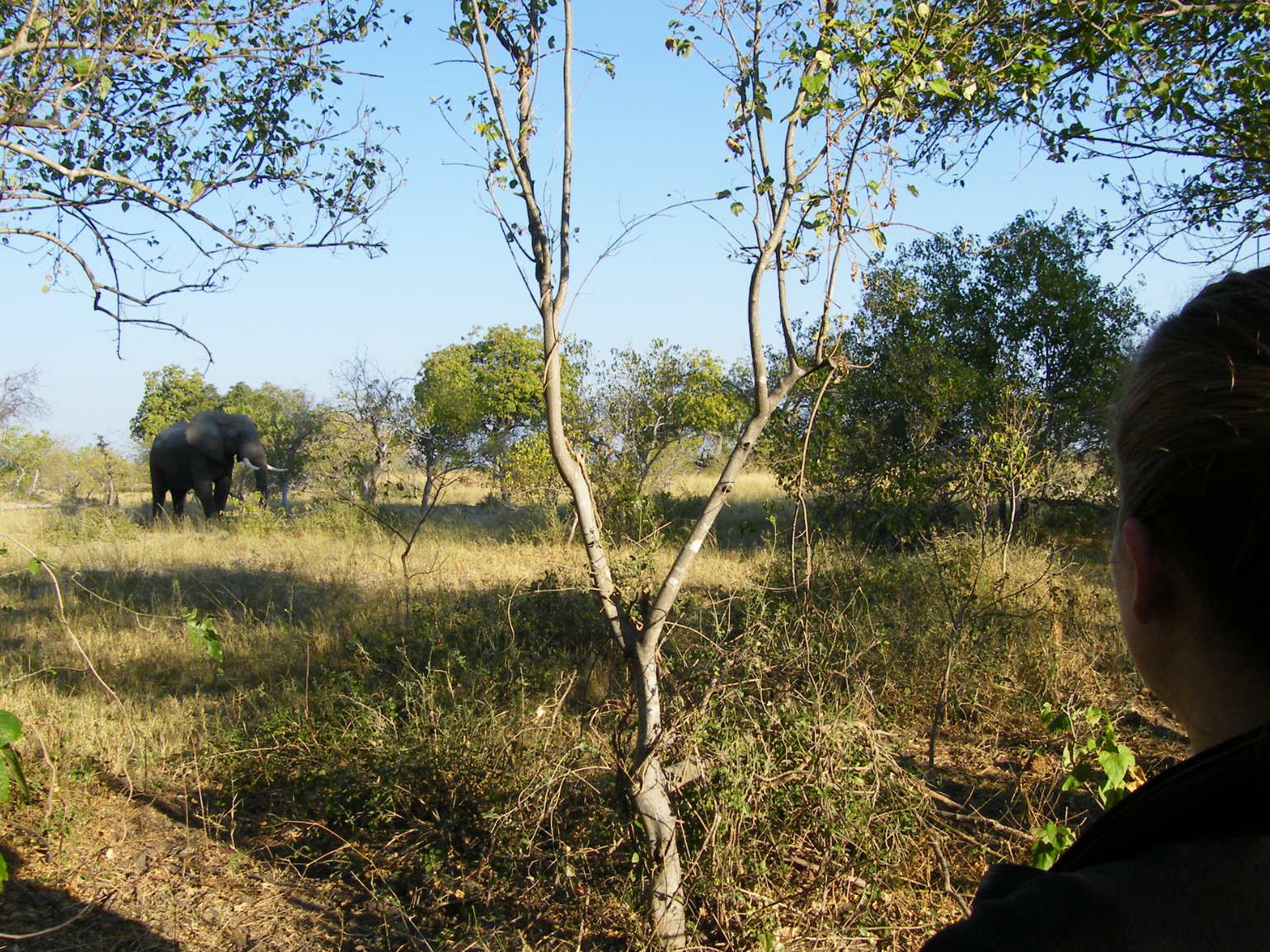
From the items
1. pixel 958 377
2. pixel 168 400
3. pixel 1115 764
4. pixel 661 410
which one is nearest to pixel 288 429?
pixel 168 400

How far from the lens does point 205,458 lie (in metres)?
18.7

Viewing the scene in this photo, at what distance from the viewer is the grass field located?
3260 millimetres

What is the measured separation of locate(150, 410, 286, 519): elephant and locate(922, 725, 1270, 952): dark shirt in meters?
19.5

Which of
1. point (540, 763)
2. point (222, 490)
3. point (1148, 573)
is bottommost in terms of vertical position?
point (540, 763)

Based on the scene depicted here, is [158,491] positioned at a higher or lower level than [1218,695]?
lower

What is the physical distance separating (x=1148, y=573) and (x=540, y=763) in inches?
126

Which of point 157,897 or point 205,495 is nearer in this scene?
point 157,897

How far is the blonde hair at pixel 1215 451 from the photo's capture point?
2.39 feet

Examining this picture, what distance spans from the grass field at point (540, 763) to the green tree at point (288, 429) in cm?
1603

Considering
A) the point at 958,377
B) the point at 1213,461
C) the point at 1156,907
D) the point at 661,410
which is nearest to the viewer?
the point at 1156,907

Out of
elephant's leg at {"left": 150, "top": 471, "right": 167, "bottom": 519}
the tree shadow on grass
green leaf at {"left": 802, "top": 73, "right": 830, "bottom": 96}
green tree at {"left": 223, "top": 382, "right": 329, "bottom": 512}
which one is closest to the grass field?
the tree shadow on grass

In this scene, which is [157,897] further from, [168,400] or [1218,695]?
[168,400]

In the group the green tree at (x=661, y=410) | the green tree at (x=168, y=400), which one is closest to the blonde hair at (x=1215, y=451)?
the green tree at (x=661, y=410)

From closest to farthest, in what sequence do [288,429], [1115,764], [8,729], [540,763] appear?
[8,729], [1115,764], [540,763], [288,429]
